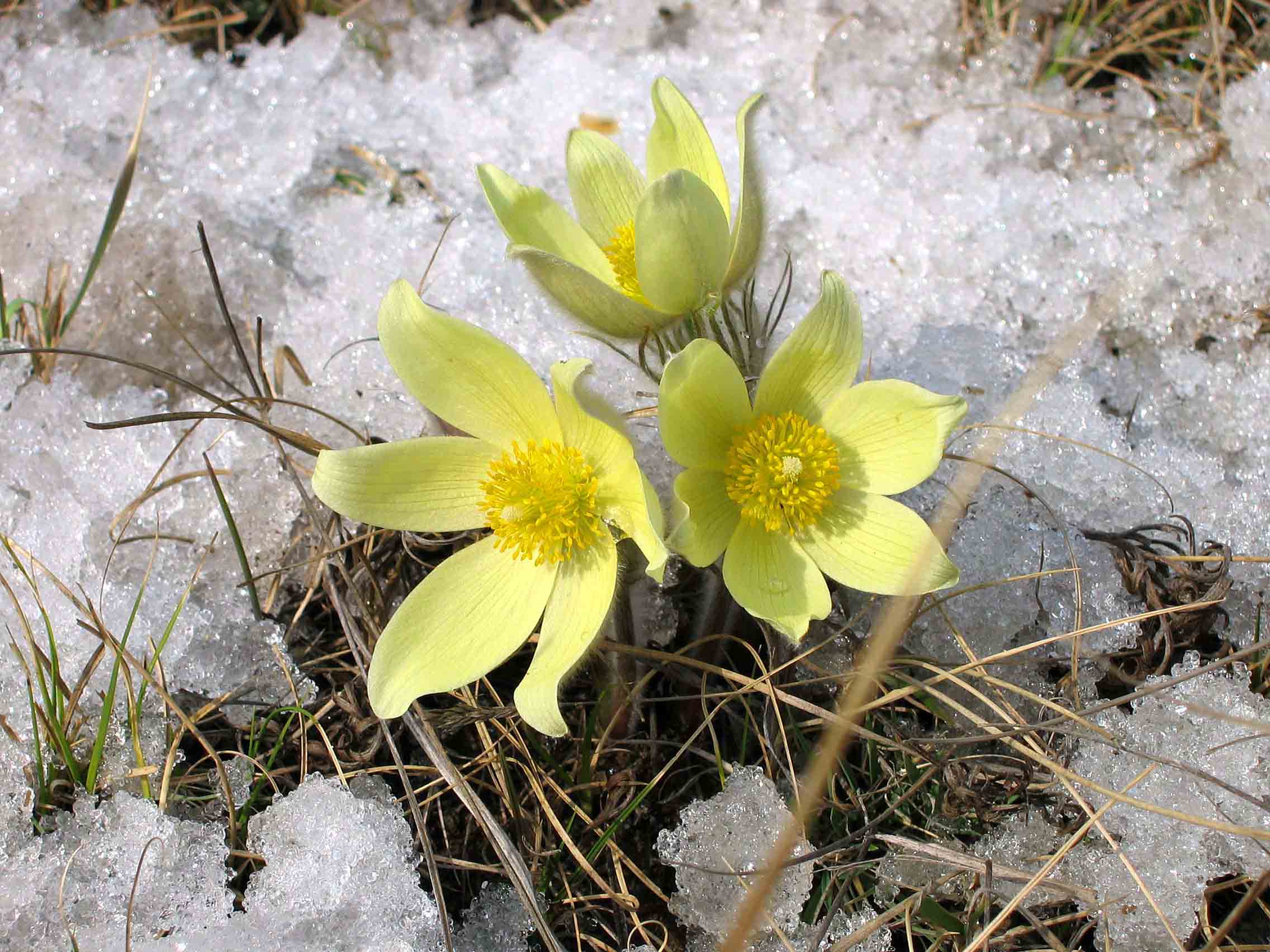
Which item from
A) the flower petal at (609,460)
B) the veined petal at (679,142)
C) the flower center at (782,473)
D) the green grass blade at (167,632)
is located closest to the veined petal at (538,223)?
the veined petal at (679,142)

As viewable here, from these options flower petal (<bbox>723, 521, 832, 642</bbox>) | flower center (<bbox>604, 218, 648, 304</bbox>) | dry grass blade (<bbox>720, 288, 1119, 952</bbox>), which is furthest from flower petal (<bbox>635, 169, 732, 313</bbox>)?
dry grass blade (<bbox>720, 288, 1119, 952</bbox>)

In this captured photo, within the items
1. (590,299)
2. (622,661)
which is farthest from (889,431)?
(622,661)

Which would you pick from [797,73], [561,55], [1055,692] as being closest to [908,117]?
[797,73]

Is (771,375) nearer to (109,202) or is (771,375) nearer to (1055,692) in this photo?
(1055,692)

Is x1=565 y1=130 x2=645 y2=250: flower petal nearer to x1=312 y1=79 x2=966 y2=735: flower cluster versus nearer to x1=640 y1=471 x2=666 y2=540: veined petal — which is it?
x1=312 y1=79 x2=966 y2=735: flower cluster

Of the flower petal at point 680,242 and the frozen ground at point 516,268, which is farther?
the frozen ground at point 516,268

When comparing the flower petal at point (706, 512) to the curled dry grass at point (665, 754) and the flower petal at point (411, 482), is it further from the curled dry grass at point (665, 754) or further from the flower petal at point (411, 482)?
the flower petal at point (411, 482)

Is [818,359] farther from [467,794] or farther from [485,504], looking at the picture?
[467,794]
